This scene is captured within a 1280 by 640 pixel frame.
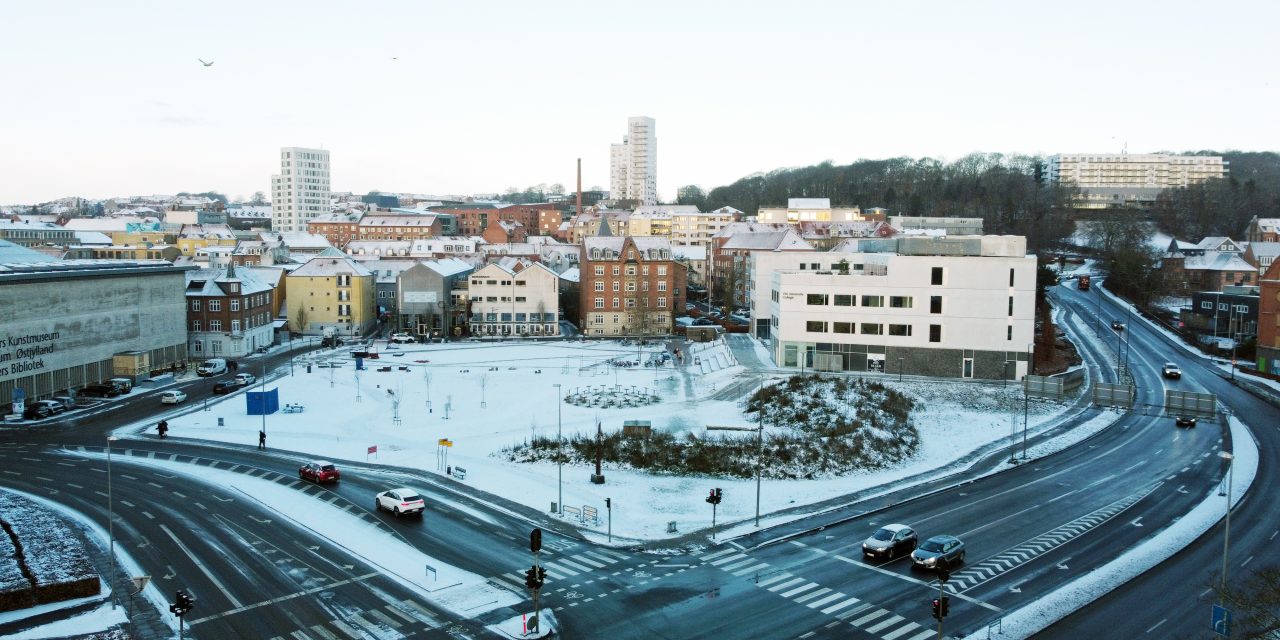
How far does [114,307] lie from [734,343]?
45038 millimetres

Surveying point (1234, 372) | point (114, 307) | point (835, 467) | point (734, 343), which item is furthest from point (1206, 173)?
point (114, 307)

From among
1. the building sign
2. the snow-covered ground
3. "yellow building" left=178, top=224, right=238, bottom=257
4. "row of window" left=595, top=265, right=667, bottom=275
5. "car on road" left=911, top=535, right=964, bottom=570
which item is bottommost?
the snow-covered ground

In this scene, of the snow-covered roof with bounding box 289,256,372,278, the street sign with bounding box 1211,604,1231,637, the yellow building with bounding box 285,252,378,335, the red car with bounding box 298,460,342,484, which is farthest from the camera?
the snow-covered roof with bounding box 289,256,372,278

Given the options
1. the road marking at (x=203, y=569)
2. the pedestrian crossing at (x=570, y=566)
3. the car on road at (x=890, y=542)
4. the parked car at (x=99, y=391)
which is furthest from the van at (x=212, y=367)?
the car on road at (x=890, y=542)

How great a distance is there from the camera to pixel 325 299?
274 ft

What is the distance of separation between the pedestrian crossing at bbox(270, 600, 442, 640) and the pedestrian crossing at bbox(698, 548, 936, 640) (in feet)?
28.1

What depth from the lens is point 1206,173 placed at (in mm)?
196250

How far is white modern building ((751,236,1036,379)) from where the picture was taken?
5588 cm

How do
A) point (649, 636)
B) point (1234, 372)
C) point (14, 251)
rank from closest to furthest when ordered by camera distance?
point (649, 636)
point (14, 251)
point (1234, 372)

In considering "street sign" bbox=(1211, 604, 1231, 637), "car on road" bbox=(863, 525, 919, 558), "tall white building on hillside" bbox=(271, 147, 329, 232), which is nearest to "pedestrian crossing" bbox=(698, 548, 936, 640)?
"car on road" bbox=(863, 525, 919, 558)

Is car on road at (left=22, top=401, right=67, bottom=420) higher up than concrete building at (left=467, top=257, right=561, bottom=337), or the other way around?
concrete building at (left=467, top=257, right=561, bottom=337)

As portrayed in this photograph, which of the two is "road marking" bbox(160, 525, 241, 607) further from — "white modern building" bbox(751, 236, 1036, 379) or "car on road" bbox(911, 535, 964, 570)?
"white modern building" bbox(751, 236, 1036, 379)

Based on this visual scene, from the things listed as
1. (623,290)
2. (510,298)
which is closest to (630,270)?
(623,290)

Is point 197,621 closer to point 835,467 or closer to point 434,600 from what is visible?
point 434,600
